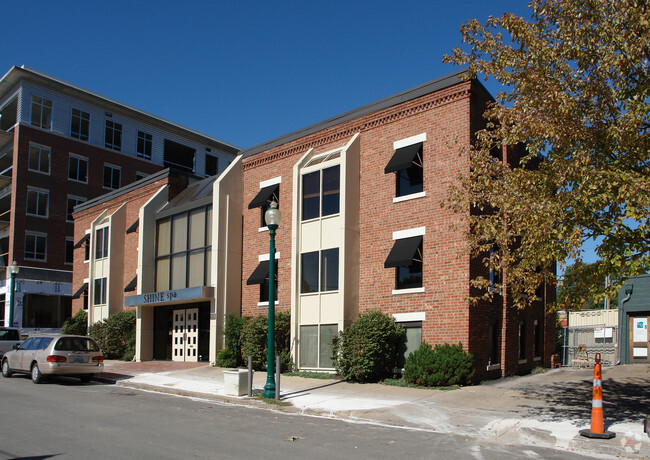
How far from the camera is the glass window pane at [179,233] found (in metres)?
26.2

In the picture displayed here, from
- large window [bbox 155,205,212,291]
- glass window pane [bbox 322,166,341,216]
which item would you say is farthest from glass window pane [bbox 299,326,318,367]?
large window [bbox 155,205,212,291]

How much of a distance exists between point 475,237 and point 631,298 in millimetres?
16444

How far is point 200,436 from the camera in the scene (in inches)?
387

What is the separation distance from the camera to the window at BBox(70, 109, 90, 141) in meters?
46.6

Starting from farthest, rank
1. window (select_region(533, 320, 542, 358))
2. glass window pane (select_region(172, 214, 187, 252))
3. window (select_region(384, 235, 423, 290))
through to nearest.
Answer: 1. glass window pane (select_region(172, 214, 187, 252))
2. window (select_region(533, 320, 542, 358))
3. window (select_region(384, 235, 423, 290))

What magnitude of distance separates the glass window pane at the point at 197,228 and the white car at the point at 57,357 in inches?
272

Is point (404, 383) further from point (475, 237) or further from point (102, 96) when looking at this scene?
point (102, 96)

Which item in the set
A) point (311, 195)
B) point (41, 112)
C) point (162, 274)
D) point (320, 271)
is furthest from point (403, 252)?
point (41, 112)

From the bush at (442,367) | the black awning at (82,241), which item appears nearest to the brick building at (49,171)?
the black awning at (82,241)

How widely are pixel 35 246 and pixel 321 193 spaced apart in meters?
32.3

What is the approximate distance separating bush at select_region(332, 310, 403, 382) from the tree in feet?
18.9

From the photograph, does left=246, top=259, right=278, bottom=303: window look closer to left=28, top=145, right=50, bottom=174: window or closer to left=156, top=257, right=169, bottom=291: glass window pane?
left=156, top=257, right=169, bottom=291: glass window pane

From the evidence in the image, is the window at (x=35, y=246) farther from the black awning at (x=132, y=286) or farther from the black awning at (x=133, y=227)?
the black awning at (x=132, y=286)

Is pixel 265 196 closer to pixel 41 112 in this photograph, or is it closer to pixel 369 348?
pixel 369 348
